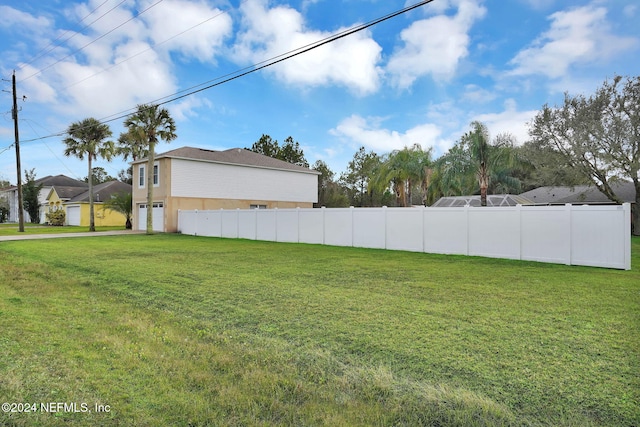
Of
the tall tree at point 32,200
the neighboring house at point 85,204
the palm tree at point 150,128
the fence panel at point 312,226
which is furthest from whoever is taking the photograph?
the tall tree at point 32,200

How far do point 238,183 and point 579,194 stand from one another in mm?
28373

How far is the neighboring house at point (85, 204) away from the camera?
1506 inches

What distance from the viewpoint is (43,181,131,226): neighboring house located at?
3825cm

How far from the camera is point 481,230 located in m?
13.0

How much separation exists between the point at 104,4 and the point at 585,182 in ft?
96.3

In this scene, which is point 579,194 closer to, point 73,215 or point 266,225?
point 266,225

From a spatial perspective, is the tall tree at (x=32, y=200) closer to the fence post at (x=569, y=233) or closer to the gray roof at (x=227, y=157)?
the gray roof at (x=227, y=157)

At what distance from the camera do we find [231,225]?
2295 centimetres

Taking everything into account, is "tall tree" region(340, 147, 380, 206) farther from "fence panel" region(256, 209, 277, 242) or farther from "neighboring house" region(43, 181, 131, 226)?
"fence panel" region(256, 209, 277, 242)

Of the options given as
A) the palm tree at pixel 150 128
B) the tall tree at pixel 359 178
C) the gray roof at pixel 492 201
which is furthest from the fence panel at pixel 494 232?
the tall tree at pixel 359 178

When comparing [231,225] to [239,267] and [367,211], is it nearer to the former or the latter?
[367,211]

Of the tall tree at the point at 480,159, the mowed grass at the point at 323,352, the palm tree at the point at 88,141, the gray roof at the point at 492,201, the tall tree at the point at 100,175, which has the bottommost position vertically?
the mowed grass at the point at 323,352

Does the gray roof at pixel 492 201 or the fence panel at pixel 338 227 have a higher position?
the gray roof at pixel 492 201

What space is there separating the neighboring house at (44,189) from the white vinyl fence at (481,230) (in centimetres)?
4223
